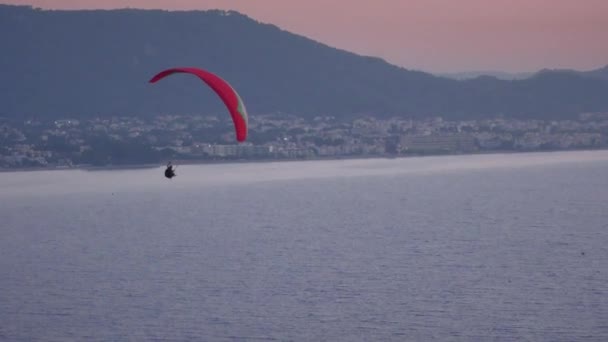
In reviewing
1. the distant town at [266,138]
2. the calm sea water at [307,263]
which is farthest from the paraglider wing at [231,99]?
the distant town at [266,138]

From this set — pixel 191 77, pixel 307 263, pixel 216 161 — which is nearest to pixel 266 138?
pixel 216 161

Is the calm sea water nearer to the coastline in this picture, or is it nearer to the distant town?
the coastline

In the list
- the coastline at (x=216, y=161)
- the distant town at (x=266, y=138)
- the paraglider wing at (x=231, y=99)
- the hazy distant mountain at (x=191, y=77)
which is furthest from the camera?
the hazy distant mountain at (x=191, y=77)

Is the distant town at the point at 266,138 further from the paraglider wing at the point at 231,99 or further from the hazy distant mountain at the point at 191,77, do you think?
the paraglider wing at the point at 231,99

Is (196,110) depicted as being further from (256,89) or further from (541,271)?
(541,271)

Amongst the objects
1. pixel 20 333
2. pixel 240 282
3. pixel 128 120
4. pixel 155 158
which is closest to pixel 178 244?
pixel 240 282

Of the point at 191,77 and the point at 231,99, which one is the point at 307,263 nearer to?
the point at 231,99

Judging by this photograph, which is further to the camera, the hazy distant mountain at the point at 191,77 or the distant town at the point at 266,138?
the hazy distant mountain at the point at 191,77
